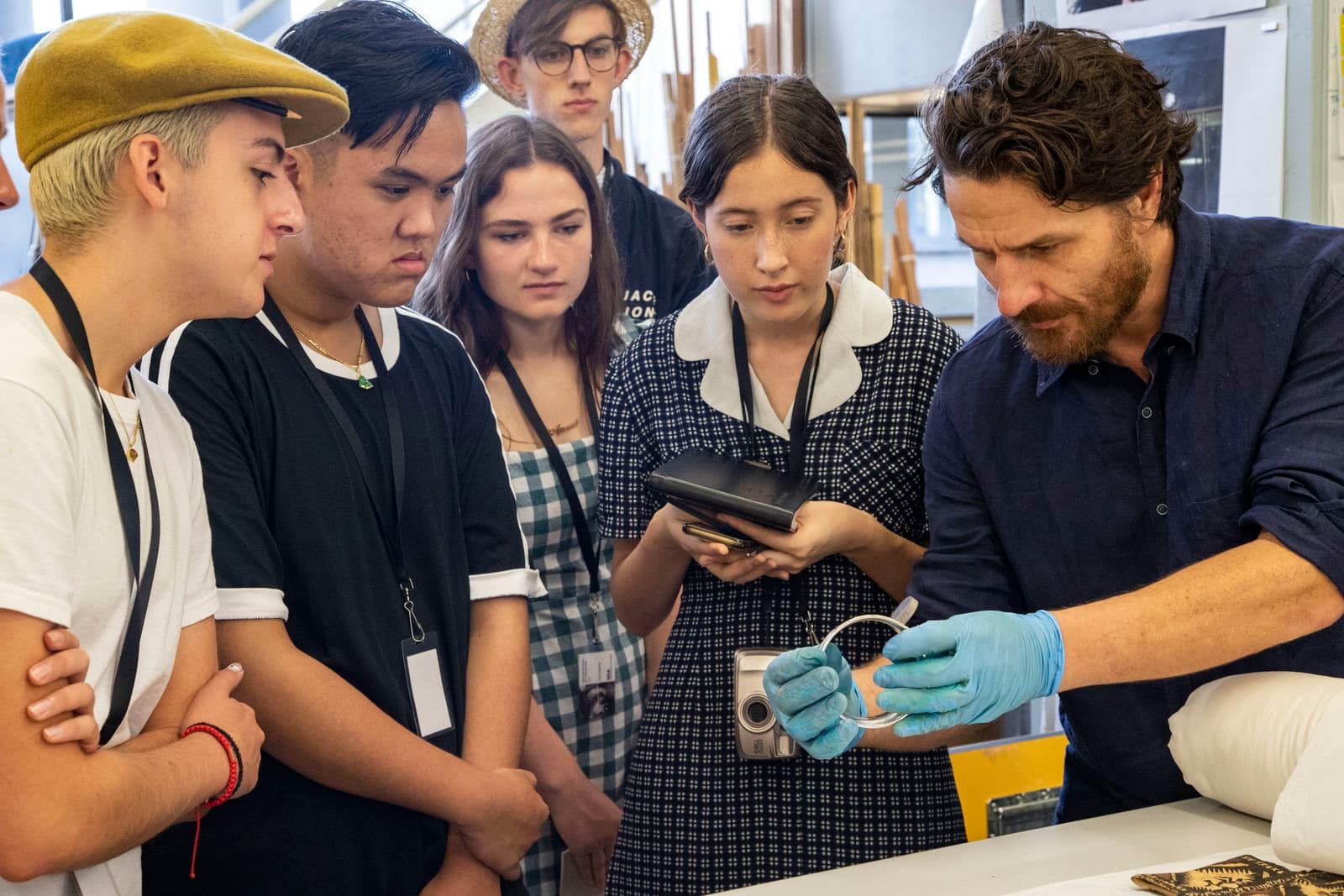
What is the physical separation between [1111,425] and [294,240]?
3.66 feet

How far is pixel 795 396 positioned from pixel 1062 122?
56 cm

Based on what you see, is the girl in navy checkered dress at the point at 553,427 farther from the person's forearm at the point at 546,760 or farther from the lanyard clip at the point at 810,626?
the lanyard clip at the point at 810,626

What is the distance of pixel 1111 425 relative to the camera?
1534 millimetres

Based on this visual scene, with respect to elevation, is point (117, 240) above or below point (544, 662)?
above

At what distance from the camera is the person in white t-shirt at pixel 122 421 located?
1104mm

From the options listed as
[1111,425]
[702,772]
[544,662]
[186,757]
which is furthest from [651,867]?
[1111,425]

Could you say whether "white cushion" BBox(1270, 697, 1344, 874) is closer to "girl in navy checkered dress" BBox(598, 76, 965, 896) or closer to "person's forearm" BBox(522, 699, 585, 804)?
"girl in navy checkered dress" BBox(598, 76, 965, 896)

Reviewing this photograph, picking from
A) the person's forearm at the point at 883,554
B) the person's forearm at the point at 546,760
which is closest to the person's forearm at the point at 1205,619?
the person's forearm at the point at 883,554

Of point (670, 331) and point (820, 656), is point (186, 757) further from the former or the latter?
point (670, 331)

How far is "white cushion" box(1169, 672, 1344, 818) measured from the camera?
4.09 ft

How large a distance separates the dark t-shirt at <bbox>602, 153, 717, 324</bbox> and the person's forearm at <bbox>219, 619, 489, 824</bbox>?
4.05 ft

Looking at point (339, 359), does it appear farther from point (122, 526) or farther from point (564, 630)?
point (564, 630)

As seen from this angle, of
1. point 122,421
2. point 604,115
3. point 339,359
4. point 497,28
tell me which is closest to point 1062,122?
point 339,359

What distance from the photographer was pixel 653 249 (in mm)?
2666
